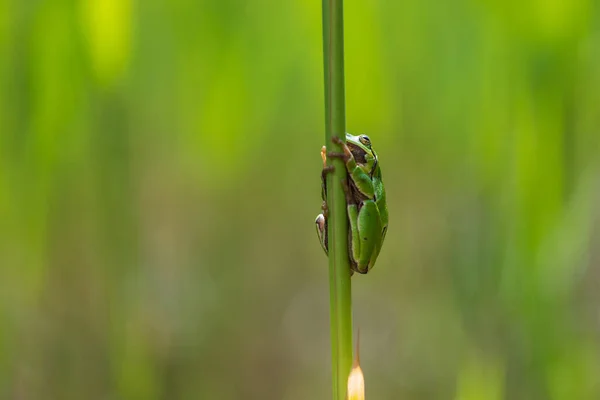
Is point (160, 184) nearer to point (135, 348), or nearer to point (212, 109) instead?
point (212, 109)

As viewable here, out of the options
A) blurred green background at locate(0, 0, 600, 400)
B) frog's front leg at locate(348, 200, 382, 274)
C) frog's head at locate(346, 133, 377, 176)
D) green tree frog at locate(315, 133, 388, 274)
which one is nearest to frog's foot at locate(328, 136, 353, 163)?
green tree frog at locate(315, 133, 388, 274)

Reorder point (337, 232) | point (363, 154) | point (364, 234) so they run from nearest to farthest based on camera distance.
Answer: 1. point (337, 232)
2. point (364, 234)
3. point (363, 154)

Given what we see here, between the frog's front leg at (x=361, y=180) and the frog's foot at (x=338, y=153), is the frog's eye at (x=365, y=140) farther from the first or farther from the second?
the frog's foot at (x=338, y=153)

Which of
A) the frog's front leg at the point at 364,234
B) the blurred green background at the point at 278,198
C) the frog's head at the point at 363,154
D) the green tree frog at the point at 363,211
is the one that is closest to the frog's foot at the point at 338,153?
the green tree frog at the point at 363,211

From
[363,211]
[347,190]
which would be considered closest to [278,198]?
[363,211]

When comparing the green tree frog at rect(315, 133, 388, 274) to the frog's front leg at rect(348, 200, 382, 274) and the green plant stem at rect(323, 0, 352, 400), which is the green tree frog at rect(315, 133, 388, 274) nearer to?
the frog's front leg at rect(348, 200, 382, 274)

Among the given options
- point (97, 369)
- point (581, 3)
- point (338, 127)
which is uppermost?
point (581, 3)

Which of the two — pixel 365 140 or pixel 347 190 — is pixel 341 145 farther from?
pixel 365 140

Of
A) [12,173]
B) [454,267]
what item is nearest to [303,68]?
[454,267]
